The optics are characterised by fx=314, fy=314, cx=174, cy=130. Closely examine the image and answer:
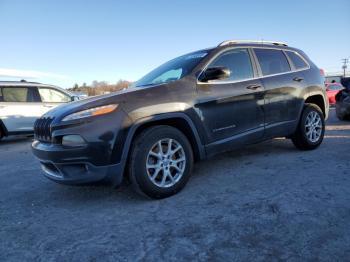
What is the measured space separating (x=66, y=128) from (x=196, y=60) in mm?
1896

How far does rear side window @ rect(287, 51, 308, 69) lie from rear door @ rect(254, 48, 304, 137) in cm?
12

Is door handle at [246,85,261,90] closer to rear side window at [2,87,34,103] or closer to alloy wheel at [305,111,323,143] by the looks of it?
alloy wheel at [305,111,323,143]

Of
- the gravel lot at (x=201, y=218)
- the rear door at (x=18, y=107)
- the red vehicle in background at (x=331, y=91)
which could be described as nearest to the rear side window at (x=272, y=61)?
the gravel lot at (x=201, y=218)

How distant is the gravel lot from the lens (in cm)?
240

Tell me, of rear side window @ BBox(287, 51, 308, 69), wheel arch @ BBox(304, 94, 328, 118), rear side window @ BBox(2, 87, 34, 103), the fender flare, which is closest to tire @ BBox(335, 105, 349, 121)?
wheel arch @ BBox(304, 94, 328, 118)

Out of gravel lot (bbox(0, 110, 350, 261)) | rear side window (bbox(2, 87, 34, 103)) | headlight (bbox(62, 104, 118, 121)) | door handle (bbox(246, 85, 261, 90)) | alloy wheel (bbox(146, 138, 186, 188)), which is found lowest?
gravel lot (bbox(0, 110, 350, 261))

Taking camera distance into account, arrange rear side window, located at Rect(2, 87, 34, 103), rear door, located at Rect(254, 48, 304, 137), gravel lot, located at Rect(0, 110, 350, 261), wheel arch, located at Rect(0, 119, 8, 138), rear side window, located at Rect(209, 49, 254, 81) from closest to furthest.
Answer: gravel lot, located at Rect(0, 110, 350, 261) < rear side window, located at Rect(209, 49, 254, 81) < rear door, located at Rect(254, 48, 304, 137) < wheel arch, located at Rect(0, 119, 8, 138) < rear side window, located at Rect(2, 87, 34, 103)

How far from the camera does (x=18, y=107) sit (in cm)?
914

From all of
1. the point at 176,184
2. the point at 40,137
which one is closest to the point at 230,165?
the point at 176,184

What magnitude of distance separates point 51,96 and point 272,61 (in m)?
7.43

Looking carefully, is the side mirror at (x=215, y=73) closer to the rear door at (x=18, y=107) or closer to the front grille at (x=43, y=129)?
the front grille at (x=43, y=129)

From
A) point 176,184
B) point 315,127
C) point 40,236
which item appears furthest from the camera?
point 315,127

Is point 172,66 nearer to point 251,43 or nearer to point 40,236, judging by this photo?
point 251,43

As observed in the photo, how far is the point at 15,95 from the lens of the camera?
9.29 m
